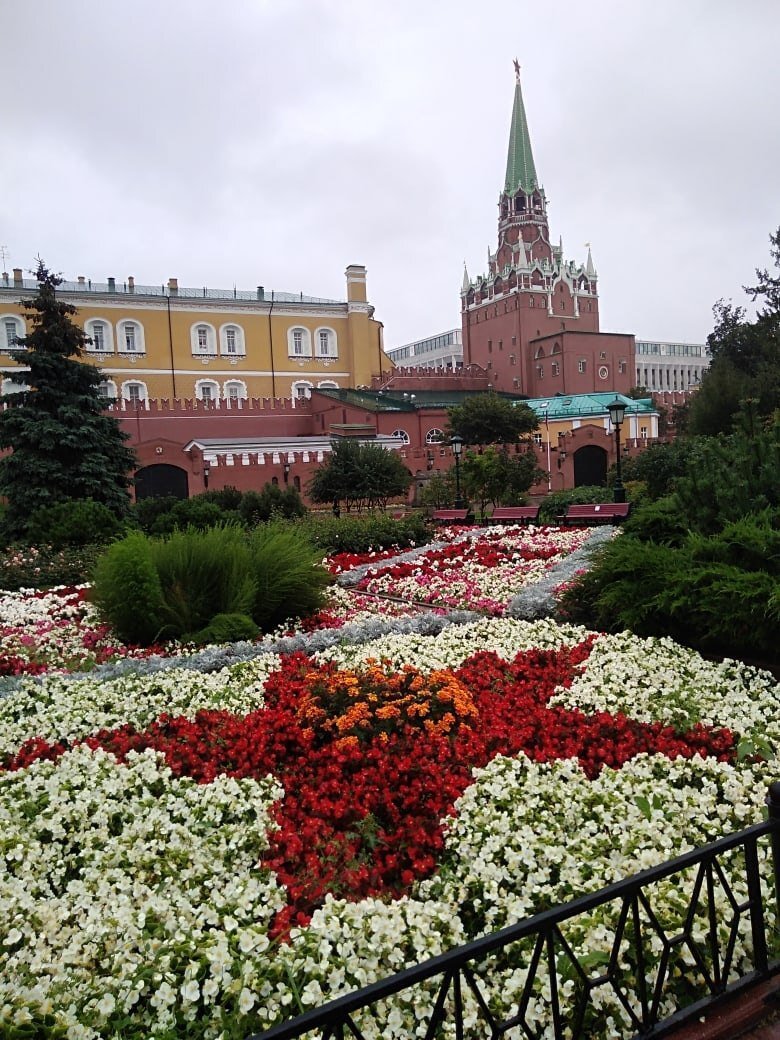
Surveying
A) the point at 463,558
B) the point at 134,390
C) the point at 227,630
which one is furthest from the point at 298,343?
the point at 227,630

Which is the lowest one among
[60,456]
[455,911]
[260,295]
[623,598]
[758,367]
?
[455,911]

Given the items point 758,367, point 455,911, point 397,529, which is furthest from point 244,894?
point 758,367

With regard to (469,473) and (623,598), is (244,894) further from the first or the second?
(469,473)

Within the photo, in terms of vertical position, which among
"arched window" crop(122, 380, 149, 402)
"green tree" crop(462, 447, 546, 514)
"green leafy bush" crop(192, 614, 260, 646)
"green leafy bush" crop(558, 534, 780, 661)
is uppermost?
"arched window" crop(122, 380, 149, 402)

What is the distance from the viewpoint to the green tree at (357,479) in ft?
71.8

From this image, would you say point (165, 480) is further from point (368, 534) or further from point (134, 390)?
point (368, 534)

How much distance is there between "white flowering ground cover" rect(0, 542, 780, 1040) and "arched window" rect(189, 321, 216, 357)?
41134 mm

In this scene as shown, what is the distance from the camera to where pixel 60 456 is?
18.0 metres

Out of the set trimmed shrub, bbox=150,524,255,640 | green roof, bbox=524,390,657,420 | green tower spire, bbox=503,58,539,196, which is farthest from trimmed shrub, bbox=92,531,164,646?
green tower spire, bbox=503,58,539,196

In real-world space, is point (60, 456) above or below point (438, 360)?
below

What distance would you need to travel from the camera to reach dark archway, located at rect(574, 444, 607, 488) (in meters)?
34.2

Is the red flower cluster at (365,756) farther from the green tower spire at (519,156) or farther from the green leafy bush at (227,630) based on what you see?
the green tower spire at (519,156)

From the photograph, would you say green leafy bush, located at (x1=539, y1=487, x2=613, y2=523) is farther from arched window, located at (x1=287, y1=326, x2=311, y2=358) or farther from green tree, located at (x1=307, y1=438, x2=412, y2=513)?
arched window, located at (x1=287, y1=326, x2=311, y2=358)

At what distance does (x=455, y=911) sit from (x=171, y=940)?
967 millimetres
